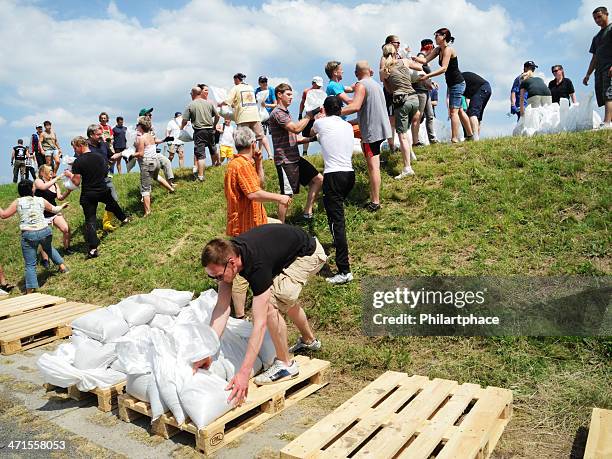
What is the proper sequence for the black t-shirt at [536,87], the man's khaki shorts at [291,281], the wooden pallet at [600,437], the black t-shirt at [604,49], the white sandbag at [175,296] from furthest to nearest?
the black t-shirt at [536,87], the black t-shirt at [604,49], the white sandbag at [175,296], the man's khaki shorts at [291,281], the wooden pallet at [600,437]

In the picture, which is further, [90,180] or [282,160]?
[90,180]

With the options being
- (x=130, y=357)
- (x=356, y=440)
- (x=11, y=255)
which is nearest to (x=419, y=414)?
(x=356, y=440)

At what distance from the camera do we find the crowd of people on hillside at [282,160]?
13.2 feet

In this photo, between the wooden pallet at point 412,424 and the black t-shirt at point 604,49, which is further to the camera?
the black t-shirt at point 604,49

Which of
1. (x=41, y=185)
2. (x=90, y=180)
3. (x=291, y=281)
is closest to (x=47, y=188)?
(x=41, y=185)

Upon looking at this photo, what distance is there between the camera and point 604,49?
7.45m

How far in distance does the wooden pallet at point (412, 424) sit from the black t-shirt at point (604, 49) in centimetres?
597

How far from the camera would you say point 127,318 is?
5125mm

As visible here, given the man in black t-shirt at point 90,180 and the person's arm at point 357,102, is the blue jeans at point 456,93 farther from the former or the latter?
the man in black t-shirt at point 90,180

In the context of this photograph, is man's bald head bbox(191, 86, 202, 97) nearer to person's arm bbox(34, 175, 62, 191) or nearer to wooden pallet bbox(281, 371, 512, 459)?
person's arm bbox(34, 175, 62, 191)

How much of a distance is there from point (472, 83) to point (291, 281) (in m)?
6.46

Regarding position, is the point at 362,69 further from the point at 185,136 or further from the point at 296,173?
the point at 185,136

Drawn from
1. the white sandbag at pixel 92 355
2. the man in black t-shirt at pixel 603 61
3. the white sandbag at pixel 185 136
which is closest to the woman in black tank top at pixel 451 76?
the man in black t-shirt at pixel 603 61

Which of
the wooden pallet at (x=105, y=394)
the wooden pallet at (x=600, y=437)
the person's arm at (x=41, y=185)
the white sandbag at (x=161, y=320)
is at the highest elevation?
the person's arm at (x=41, y=185)
